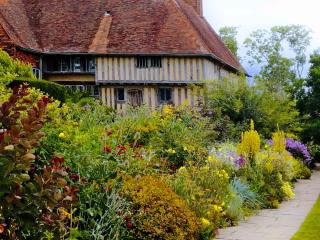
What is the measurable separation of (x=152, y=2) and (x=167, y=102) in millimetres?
6492

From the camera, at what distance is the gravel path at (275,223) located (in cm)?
771

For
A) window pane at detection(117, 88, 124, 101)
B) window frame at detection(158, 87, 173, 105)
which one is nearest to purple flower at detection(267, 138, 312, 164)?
window frame at detection(158, 87, 173, 105)

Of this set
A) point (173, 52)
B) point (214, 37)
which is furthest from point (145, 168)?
point (214, 37)

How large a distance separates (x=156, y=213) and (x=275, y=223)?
121 inches

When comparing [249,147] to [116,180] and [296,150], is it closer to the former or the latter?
[116,180]

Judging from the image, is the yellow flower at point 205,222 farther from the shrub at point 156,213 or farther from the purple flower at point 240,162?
the purple flower at point 240,162

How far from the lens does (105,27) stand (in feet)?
106

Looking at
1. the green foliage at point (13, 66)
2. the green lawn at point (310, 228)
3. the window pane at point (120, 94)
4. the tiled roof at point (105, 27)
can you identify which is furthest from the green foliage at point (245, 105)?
the window pane at point (120, 94)

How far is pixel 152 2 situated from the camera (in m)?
33.1

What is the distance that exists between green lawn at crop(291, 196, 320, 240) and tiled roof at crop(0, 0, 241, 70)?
67.7 feet

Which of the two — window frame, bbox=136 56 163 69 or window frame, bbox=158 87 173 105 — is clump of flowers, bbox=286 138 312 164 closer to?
window frame, bbox=158 87 173 105

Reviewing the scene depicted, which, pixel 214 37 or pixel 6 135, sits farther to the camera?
pixel 214 37

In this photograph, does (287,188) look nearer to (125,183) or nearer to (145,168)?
(145,168)

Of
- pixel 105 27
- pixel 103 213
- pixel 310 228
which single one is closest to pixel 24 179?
pixel 103 213
